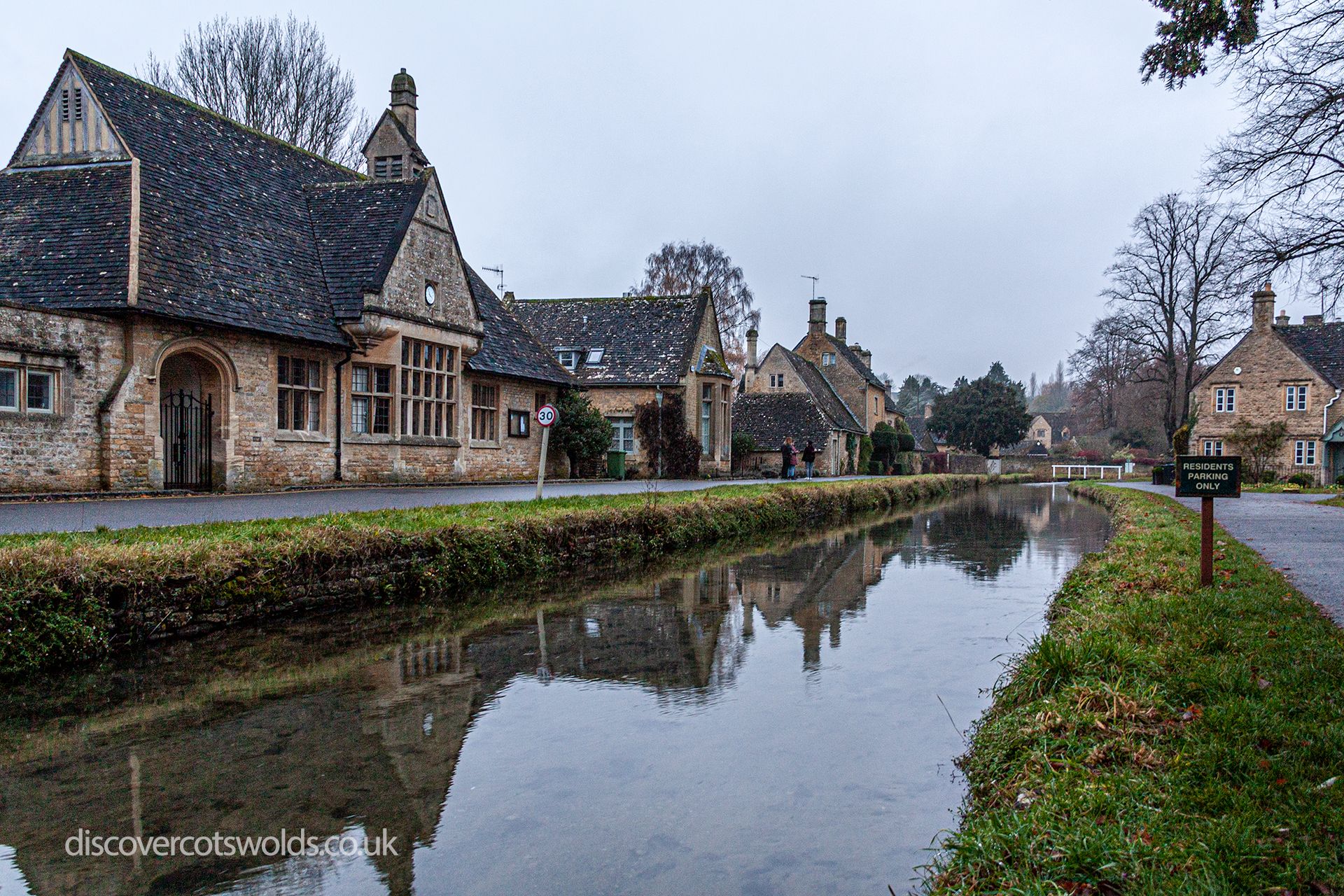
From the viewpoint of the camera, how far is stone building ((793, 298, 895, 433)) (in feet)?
192

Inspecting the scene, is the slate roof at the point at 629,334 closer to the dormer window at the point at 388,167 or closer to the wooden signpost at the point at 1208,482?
the dormer window at the point at 388,167

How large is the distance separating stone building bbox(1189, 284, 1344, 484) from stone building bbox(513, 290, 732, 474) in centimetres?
2791

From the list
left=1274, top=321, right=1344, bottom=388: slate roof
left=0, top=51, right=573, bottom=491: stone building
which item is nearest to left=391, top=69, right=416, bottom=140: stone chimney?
left=0, top=51, right=573, bottom=491: stone building

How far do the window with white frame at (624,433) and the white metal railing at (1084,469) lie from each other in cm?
3767

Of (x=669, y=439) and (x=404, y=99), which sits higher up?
(x=404, y=99)

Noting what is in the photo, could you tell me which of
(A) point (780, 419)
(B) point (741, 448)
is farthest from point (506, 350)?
(A) point (780, 419)

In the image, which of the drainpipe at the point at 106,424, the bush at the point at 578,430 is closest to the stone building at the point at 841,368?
the bush at the point at 578,430

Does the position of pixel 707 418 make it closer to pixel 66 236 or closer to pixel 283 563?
pixel 66 236

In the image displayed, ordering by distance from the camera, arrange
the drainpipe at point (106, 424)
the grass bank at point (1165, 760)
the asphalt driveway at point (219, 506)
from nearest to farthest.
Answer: the grass bank at point (1165, 760)
the asphalt driveway at point (219, 506)
the drainpipe at point (106, 424)

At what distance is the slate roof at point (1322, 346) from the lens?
150ft

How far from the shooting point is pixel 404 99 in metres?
28.5

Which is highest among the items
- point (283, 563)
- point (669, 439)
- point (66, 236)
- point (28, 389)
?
point (66, 236)

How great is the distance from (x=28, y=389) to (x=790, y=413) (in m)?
39.1

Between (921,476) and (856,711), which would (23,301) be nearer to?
(856,711)
